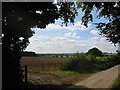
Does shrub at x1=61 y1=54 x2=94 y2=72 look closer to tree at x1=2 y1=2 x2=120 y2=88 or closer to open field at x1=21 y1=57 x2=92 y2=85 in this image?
open field at x1=21 y1=57 x2=92 y2=85

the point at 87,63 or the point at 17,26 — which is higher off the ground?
the point at 17,26

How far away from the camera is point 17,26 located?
20344 millimetres

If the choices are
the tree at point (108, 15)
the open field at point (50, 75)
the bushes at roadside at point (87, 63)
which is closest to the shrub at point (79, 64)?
the bushes at roadside at point (87, 63)

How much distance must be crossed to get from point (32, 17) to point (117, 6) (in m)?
5.34

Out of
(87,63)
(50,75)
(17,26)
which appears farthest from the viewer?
(87,63)

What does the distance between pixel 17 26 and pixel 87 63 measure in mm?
23294

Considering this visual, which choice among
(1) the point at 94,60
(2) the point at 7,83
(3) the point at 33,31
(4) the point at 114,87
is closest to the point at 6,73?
(2) the point at 7,83

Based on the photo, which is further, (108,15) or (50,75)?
(50,75)

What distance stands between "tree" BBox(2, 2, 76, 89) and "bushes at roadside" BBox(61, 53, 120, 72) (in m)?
19.2

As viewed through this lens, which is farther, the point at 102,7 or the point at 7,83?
the point at 102,7

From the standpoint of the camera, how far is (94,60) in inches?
1777

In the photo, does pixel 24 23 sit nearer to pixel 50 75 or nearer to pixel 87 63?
pixel 50 75

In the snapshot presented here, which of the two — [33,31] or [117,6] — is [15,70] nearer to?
[33,31]

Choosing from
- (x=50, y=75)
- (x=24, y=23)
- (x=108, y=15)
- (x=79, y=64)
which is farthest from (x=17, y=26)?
(x=79, y=64)
